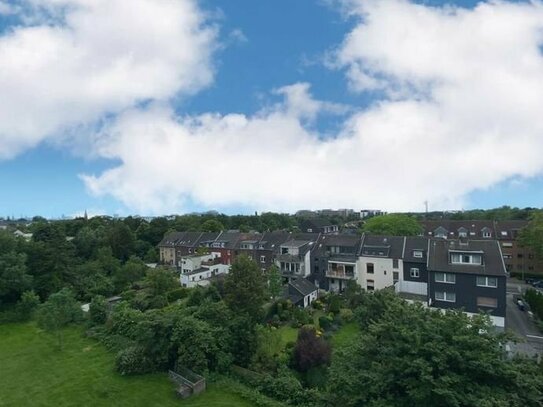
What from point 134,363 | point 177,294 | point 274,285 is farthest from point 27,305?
point 274,285

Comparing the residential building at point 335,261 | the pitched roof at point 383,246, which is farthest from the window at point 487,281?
the residential building at point 335,261

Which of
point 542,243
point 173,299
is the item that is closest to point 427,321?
point 173,299

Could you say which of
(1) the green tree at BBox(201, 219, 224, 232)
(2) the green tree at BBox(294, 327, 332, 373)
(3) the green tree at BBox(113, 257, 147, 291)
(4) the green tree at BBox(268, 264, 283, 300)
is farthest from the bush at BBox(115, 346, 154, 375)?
(1) the green tree at BBox(201, 219, 224, 232)

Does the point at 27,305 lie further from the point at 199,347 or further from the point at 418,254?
the point at 418,254

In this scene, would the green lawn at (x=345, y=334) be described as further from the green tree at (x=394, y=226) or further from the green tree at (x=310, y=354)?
the green tree at (x=394, y=226)

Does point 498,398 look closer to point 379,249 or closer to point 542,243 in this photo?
point 379,249
